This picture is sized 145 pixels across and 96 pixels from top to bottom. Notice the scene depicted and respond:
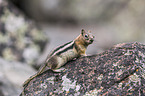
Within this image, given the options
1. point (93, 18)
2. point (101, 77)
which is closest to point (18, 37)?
point (93, 18)

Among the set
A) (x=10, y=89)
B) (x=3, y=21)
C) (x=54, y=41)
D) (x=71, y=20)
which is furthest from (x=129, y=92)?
(x=71, y=20)

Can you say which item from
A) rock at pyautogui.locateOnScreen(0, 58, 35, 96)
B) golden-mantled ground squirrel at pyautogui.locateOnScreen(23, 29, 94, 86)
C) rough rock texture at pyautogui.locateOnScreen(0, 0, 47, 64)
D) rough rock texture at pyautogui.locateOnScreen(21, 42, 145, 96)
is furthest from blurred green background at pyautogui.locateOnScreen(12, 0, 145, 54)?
rough rock texture at pyautogui.locateOnScreen(21, 42, 145, 96)

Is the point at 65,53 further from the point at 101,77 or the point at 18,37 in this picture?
the point at 18,37

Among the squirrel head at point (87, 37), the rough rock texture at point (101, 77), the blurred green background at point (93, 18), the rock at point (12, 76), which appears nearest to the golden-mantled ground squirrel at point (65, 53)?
the squirrel head at point (87, 37)

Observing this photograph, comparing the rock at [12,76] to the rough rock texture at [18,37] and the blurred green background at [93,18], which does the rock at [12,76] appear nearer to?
the rough rock texture at [18,37]

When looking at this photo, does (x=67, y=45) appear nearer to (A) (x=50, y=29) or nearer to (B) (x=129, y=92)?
(B) (x=129, y=92)
